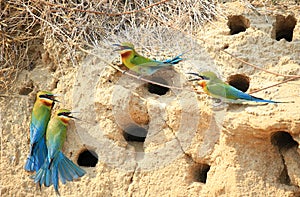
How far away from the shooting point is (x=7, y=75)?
139 inches

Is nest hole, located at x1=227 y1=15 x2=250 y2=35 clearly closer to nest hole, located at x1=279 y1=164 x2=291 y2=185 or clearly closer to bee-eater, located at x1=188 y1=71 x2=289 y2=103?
bee-eater, located at x1=188 y1=71 x2=289 y2=103

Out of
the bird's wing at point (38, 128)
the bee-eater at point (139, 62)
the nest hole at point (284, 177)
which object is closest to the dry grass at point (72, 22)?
the bee-eater at point (139, 62)

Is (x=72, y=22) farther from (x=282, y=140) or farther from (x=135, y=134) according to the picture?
(x=282, y=140)

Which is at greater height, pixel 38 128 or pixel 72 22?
pixel 72 22

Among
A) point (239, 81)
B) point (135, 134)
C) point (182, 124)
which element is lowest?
point (135, 134)

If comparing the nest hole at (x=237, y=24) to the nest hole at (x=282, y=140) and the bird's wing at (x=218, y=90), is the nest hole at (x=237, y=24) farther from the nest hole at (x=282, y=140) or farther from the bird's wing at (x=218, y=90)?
the nest hole at (x=282, y=140)

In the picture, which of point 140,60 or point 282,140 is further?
point 140,60

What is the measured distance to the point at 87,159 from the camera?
132 inches

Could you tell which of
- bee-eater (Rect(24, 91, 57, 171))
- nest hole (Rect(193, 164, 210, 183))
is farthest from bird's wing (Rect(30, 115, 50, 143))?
nest hole (Rect(193, 164, 210, 183))

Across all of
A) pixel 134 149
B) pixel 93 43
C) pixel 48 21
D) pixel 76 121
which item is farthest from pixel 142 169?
pixel 48 21

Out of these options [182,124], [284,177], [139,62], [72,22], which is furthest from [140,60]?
[284,177]

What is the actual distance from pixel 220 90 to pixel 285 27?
57cm

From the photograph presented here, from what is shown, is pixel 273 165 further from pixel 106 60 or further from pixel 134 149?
pixel 106 60

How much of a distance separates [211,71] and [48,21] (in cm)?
85
